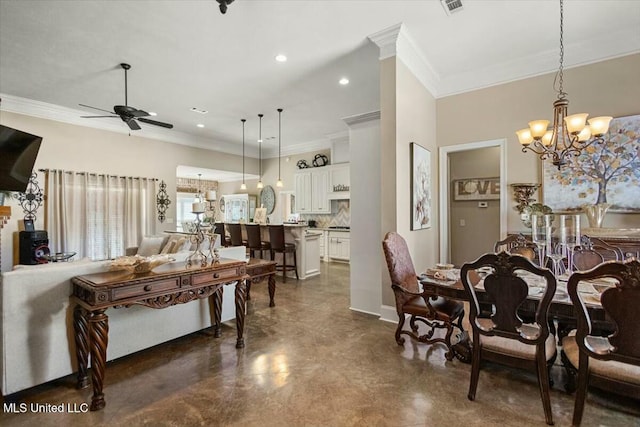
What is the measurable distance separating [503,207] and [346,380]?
11.1 feet

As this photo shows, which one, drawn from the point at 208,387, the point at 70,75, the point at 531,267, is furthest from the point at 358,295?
the point at 70,75

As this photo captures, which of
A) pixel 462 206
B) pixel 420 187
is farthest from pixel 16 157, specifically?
pixel 462 206

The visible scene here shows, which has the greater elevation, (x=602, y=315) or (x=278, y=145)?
(x=278, y=145)

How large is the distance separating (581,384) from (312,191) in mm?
6944

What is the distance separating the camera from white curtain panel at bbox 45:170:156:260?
5297mm

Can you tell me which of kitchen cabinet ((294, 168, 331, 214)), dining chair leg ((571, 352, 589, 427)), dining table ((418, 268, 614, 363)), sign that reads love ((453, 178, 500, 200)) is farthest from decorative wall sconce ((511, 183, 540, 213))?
kitchen cabinet ((294, 168, 331, 214))

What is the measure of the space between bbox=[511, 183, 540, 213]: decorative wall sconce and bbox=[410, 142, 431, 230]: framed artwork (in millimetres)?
1152

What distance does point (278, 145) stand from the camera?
28.6ft

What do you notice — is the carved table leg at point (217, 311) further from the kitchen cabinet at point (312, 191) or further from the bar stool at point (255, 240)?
the kitchen cabinet at point (312, 191)

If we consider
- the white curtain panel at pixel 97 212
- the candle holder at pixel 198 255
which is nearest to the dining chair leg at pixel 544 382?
the candle holder at pixel 198 255

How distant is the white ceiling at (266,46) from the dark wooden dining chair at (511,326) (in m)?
2.59

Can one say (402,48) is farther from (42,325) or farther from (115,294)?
(42,325)

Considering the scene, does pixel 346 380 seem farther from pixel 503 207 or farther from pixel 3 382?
pixel 503 207

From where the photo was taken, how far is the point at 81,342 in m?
2.12
